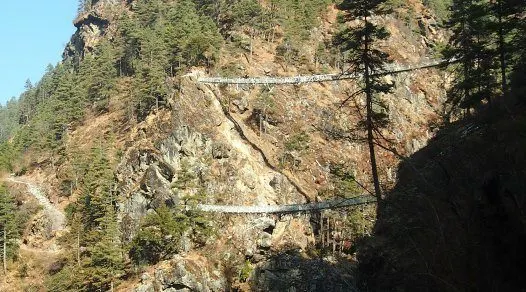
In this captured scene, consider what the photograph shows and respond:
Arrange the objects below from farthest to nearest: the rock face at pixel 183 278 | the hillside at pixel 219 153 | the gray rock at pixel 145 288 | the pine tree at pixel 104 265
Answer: the hillside at pixel 219 153 → the pine tree at pixel 104 265 → the rock face at pixel 183 278 → the gray rock at pixel 145 288

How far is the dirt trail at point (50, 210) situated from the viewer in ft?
169

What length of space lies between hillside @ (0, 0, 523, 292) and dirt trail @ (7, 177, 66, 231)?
87 cm

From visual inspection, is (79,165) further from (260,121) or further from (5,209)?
(260,121)

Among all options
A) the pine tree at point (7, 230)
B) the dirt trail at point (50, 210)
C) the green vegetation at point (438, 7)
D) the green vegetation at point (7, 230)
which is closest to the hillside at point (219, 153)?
the green vegetation at point (438, 7)

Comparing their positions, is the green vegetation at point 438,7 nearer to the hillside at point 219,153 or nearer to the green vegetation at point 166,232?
the hillside at point 219,153

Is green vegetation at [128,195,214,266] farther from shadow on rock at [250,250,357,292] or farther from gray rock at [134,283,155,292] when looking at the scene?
shadow on rock at [250,250,357,292]

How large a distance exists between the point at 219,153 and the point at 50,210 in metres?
23.8

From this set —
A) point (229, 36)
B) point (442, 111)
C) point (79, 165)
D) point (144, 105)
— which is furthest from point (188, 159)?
point (442, 111)

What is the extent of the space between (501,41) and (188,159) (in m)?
30.1

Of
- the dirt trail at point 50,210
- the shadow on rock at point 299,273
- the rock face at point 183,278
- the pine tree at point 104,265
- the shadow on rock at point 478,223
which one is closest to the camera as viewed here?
the shadow on rock at point 478,223

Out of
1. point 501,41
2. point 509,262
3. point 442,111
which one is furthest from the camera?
point 442,111

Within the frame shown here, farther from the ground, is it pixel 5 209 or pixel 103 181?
pixel 103 181

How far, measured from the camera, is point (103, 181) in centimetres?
4656

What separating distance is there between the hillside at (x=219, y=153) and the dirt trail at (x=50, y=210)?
87 cm
